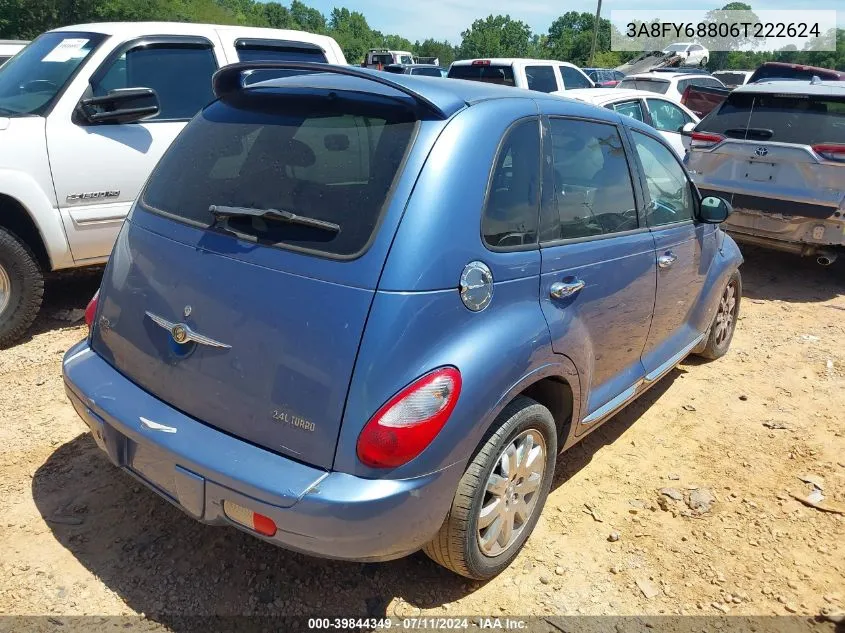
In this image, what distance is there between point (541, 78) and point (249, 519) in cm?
1042

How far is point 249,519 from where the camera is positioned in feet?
6.93

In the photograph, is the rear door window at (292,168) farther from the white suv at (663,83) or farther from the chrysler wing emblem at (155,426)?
the white suv at (663,83)

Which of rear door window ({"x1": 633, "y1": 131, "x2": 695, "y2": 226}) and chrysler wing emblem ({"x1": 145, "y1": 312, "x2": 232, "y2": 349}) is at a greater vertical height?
rear door window ({"x1": 633, "y1": 131, "x2": 695, "y2": 226})

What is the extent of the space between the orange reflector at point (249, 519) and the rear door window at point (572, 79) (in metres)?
10.8

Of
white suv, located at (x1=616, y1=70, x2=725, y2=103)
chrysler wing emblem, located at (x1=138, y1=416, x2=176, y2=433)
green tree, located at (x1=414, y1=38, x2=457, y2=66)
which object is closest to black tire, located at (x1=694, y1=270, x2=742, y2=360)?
chrysler wing emblem, located at (x1=138, y1=416, x2=176, y2=433)

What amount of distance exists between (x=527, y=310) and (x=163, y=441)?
134 cm

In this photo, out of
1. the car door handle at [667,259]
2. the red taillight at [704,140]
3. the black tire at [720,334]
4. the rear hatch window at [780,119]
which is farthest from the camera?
the red taillight at [704,140]

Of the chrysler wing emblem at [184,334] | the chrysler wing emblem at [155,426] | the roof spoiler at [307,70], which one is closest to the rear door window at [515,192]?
the roof spoiler at [307,70]

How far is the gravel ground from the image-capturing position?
2.55 m

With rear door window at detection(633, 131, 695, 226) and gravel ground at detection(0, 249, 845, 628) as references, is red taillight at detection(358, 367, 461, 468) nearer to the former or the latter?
gravel ground at detection(0, 249, 845, 628)

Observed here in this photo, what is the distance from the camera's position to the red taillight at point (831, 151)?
A: 595cm

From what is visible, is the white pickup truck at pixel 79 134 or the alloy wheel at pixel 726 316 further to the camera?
the alloy wheel at pixel 726 316

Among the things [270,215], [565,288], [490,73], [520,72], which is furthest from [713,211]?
[490,73]

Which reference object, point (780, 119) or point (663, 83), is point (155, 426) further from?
point (663, 83)
